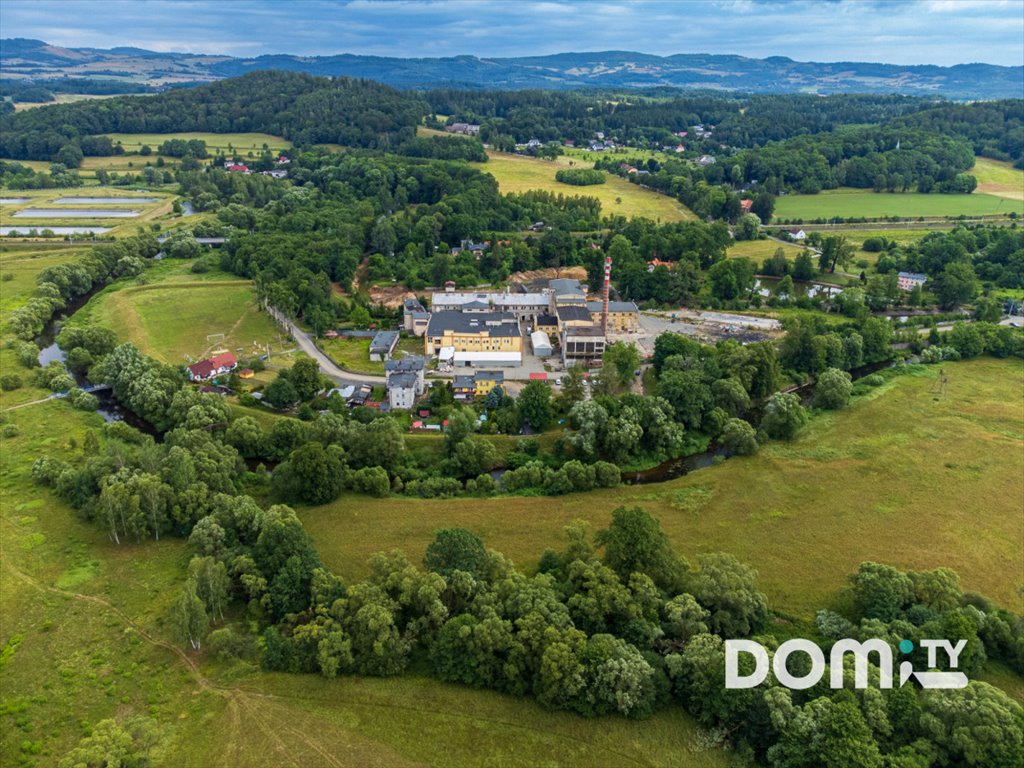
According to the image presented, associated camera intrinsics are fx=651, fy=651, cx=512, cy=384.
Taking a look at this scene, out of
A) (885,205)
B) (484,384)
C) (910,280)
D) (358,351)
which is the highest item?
(885,205)

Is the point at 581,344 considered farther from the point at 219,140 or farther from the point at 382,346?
the point at 219,140

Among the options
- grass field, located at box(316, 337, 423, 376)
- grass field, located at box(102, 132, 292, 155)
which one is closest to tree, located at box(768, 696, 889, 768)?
grass field, located at box(316, 337, 423, 376)

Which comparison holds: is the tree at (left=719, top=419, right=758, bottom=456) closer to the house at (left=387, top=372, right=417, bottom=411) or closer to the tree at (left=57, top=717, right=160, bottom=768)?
the house at (left=387, top=372, right=417, bottom=411)

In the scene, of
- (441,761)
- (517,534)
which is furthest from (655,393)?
(441,761)

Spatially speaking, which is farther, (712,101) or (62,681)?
(712,101)

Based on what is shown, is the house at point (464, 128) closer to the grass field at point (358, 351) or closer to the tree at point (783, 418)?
the grass field at point (358, 351)

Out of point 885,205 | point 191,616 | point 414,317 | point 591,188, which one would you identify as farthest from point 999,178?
point 191,616

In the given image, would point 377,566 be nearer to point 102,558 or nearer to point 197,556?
point 197,556
